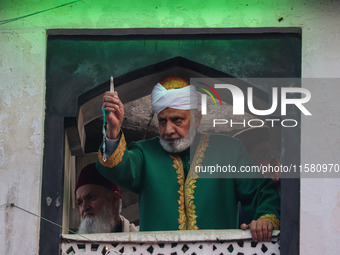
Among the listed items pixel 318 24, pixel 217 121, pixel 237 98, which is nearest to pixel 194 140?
pixel 237 98

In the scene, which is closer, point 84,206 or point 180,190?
point 180,190

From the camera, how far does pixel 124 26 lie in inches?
323

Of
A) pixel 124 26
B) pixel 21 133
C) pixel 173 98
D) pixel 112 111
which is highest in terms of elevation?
pixel 124 26

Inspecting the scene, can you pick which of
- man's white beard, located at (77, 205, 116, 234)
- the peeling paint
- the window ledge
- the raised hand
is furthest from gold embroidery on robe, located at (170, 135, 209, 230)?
man's white beard, located at (77, 205, 116, 234)

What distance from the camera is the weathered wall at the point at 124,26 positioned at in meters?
7.83

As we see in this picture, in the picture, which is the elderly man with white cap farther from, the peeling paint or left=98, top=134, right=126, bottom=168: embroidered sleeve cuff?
the peeling paint

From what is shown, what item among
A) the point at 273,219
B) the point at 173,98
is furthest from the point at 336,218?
the point at 173,98

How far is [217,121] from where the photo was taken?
35.0ft

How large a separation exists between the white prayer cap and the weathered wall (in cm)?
48

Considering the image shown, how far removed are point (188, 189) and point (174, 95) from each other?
2.19 feet

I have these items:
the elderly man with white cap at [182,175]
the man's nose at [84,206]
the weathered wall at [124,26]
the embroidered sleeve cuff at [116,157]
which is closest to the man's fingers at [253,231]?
the elderly man with white cap at [182,175]

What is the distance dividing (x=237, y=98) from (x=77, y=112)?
1.11m

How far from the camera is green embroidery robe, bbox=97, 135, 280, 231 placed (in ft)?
26.7

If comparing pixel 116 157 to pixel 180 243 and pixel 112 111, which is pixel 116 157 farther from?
pixel 180 243
